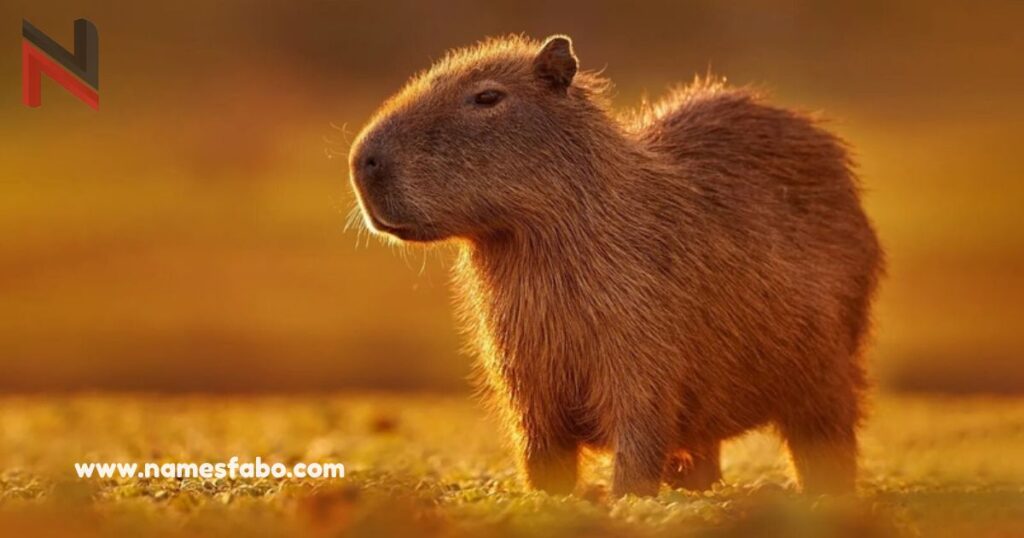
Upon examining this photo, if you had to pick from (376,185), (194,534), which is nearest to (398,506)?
(194,534)

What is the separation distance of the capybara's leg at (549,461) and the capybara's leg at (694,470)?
0.80 meters

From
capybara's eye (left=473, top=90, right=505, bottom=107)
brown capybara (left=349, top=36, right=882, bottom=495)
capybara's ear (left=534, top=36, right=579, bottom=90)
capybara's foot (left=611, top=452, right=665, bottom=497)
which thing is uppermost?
capybara's ear (left=534, top=36, right=579, bottom=90)

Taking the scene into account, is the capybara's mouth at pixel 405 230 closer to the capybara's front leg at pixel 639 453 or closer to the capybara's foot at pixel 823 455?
the capybara's front leg at pixel 639 453

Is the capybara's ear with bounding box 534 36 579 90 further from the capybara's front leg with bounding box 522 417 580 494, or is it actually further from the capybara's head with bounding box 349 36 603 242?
the capybara's front leg with bounding box 522 417 580 494

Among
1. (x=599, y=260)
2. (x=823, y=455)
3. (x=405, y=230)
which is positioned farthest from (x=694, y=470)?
(x=405, y=230)

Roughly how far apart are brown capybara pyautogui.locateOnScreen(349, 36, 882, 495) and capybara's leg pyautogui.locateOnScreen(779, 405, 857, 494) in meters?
0.03

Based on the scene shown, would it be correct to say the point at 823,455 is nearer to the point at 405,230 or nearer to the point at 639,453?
the point at 639,453

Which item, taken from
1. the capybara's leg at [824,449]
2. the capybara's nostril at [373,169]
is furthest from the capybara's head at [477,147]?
the capybara's leg at [824,449]

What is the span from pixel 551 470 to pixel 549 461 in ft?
0.14

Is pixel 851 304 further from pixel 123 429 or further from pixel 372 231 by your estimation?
pixel 123 429

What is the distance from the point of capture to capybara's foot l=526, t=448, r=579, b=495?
6.66 m

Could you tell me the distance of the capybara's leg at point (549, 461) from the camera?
6648 millimetres

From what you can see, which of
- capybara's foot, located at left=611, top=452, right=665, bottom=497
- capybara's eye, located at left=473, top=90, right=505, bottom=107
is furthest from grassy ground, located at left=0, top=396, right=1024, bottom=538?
capybara's eye, located at left=473, top=90, right=505, bottom=107

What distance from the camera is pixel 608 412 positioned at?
6.43 m
